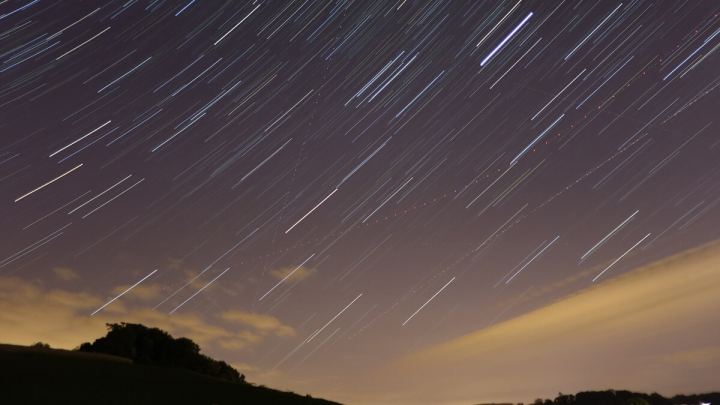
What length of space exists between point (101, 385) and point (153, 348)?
13.9m

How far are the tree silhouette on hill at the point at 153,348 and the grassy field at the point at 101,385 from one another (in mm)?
4399

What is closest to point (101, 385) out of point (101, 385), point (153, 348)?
point (101, 385)

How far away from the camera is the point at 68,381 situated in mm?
17688

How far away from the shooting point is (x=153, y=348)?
102 feet

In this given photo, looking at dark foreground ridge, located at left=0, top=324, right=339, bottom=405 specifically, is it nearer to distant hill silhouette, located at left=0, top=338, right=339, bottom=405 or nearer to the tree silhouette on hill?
distant hill silhouette, located at left=0, top=338, right=339, bottom=405

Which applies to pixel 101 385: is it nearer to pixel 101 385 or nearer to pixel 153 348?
pixel 101 385

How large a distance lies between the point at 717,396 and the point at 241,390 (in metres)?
38.4

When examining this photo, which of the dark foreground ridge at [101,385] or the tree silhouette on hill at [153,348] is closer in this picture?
the dark foreground ridge at [101,385]

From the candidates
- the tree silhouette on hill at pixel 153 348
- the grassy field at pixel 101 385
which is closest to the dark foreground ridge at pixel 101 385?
the grassy field at pixel 101 385

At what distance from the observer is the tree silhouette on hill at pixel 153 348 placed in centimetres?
2886

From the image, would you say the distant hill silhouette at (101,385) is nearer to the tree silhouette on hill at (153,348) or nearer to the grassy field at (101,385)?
the grassy field at (101,385)

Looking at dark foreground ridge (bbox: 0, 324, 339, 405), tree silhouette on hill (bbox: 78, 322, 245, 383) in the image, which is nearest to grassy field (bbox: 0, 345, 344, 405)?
dark foreground ridge (bbox: 0, 324, 339, 405)

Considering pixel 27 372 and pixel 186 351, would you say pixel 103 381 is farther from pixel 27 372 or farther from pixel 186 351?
pixel 186 351

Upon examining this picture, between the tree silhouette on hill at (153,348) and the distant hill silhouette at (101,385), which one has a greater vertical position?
the tree silhouette on hill at (153,348)
